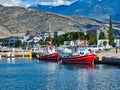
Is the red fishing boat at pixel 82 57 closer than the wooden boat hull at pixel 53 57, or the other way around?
the red fishing boat at pixel 82 57

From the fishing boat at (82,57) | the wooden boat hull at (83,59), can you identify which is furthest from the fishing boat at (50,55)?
the wooden boat hull at (83,59)

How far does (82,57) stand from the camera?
100250 millimetres

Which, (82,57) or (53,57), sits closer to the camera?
(82,57)

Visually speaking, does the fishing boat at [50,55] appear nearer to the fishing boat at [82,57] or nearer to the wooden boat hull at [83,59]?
the fishing boat at [82,57]

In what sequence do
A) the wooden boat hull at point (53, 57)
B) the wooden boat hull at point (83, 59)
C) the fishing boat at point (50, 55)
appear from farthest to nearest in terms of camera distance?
the fishing boat at point (50, 55) < the wooden boat hull at point (53, 57) < the wooden boat hull at point (83, 59)

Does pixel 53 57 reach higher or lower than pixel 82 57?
lower

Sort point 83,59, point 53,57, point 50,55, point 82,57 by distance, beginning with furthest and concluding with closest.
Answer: point 50,55 → point 53,57 → point 82,57 → point 83,59

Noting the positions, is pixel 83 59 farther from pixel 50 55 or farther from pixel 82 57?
pixel 50 55

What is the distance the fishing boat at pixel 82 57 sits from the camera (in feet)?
325

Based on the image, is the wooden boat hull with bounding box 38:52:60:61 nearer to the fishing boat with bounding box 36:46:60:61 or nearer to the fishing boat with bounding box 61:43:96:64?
the fishing boat with bounding box 36:46:60:61

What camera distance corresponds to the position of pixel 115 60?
9044 centimetres

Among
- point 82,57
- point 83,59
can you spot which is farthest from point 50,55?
point 83,59

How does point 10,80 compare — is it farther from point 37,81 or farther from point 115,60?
point 115,60

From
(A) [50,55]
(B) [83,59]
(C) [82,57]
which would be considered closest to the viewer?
(B) [83,59]
